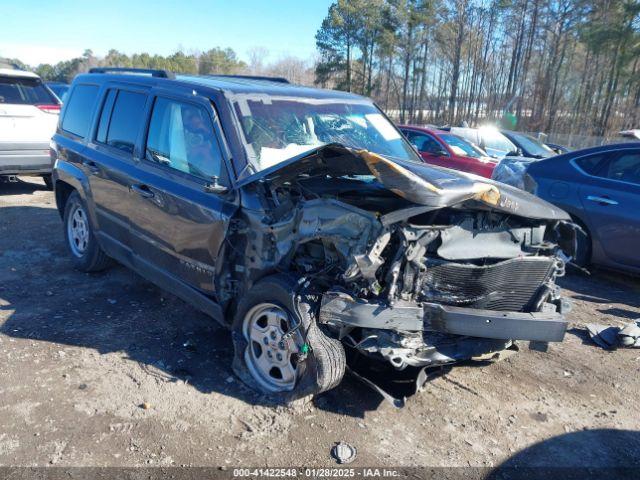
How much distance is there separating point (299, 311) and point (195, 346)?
1.36m

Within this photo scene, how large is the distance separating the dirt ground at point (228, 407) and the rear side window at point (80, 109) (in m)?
1.78

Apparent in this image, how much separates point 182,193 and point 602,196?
14.8ft

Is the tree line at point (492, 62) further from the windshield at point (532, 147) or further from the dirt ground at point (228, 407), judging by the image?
the dirt ground at point (228, 407)

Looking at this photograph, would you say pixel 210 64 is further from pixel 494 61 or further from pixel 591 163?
pixel 591 163

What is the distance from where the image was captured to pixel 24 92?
29.7 feet

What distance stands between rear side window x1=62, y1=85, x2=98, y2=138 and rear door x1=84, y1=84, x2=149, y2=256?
0.95 ft

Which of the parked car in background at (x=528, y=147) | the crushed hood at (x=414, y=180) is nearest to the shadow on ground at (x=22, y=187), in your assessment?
the crushed hood at (x=414, y=180)

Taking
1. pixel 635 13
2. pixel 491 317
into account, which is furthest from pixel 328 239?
pixel 635 13

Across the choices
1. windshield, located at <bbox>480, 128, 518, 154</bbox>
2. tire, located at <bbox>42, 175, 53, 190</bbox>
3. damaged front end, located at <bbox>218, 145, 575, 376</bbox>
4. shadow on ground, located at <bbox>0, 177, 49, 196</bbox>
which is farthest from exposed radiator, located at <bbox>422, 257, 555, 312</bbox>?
windshield, located at <bbox>480, 128, 518, 154</bbox>

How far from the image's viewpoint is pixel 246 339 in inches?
133

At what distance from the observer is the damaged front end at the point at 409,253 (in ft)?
9.07

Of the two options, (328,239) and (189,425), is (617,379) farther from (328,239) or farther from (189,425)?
(189,425)

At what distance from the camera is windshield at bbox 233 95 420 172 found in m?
3.54

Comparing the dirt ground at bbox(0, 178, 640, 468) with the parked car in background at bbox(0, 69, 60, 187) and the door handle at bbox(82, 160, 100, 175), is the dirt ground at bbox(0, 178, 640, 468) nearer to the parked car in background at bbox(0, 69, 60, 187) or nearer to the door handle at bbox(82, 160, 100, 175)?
the door handle at bbox(82, 160, 100, 175)
